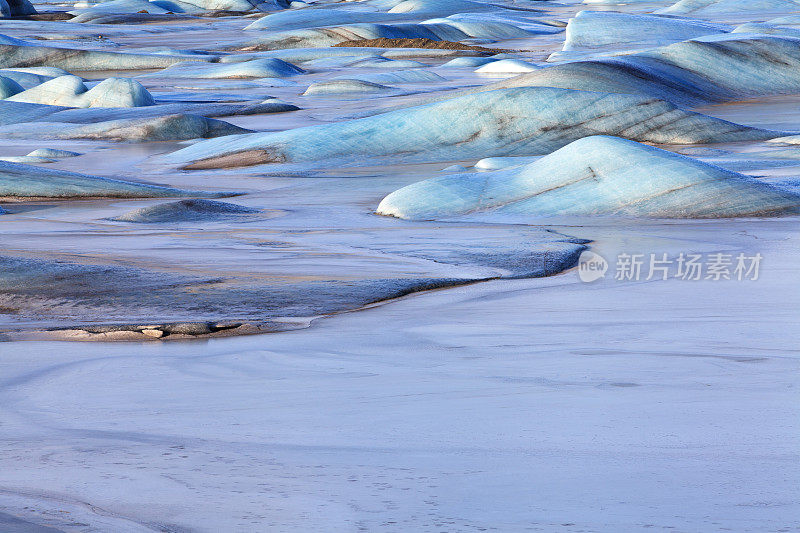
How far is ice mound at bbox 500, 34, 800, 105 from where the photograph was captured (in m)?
9.11

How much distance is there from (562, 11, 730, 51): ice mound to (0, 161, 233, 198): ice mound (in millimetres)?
11976

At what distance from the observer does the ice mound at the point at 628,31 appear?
1702 cm

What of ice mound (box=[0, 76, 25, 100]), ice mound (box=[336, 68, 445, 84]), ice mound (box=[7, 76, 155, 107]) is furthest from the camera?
ice mound (box=[336, 68, 445, 84])

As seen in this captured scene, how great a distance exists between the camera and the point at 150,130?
8.72m

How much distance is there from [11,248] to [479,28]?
19150 millimetres

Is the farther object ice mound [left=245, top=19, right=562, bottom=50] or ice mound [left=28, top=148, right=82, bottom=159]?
ice mound [left=245, top=19, right=562, bottom=50]

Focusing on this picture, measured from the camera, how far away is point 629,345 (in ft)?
8.95

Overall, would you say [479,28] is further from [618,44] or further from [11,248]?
[11,248]

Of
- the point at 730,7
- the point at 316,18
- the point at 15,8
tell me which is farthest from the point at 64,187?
the point at 15,8

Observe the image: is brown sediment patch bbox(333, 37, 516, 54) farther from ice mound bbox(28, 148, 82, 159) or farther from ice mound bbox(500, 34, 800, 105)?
ice mound bbox(28, 148, 82, 159)

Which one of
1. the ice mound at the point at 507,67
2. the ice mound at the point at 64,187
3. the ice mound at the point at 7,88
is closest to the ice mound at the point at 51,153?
the ice mound at the point at 64,187

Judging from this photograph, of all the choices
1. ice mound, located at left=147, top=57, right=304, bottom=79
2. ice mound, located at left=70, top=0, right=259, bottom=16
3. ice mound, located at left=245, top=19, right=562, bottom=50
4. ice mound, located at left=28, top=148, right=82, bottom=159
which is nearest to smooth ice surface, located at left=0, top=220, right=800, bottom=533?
ice mound, located at left=28, top=148, right=82, bottom=159

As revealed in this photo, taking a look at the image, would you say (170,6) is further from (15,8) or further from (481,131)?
(481,131)

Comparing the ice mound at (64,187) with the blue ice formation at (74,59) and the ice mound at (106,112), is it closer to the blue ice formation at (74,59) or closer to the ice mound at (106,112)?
the ice mound at (106,112)
